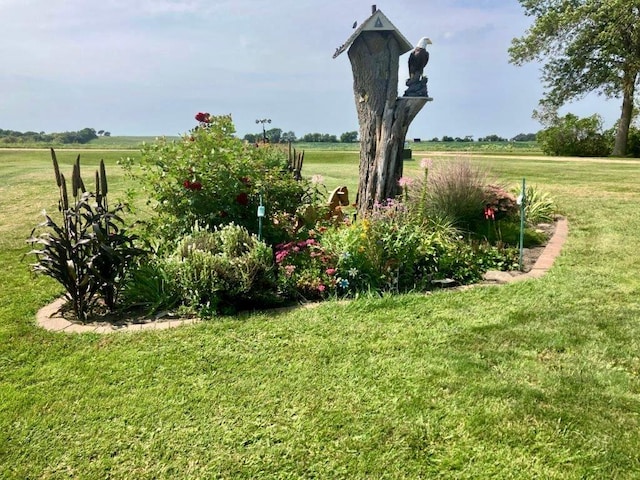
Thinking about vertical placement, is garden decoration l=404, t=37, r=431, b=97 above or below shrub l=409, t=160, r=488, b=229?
above

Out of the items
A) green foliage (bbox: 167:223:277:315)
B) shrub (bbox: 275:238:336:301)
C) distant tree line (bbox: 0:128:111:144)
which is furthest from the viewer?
distant tree line (bbox: 0:128:111:144)

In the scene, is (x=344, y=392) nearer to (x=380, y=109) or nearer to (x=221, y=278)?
(x=221, y=278)

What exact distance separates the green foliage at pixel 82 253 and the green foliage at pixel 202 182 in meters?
0.91

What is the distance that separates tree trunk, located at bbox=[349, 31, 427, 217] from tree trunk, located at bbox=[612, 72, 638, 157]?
23560 mm

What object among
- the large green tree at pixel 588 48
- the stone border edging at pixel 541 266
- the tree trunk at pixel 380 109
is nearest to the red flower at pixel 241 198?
the tree trunk at pixel 380 109

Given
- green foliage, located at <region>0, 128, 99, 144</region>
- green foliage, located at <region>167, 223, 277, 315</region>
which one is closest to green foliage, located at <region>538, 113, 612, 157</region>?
green foliage, located at <region>167, 223, 277, 315</region>

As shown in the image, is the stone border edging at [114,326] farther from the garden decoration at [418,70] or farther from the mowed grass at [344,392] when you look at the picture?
the garden decoration at [418,70]

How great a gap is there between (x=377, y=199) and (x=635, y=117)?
2870 cm

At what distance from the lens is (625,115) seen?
2402cm

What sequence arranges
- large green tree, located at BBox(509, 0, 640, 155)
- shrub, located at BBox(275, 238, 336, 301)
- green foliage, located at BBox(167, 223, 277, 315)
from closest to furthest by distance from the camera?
green foliage, located at BBox(167, 223, 277, 315) < shrub, located at BBox(275, 238, 336, 301) < large green tree, located at BBox(509, 0, 640, 155)

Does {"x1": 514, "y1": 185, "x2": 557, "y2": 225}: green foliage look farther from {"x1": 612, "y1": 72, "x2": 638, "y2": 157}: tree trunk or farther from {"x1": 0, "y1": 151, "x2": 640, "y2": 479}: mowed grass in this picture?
{"x1": 612, "y1": 72, "x2": 638, "y2": 157}: tree trunk

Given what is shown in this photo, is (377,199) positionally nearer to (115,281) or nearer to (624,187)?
(115,281)

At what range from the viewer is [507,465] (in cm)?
198

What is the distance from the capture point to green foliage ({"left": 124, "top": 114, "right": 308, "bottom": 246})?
4.43m
